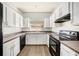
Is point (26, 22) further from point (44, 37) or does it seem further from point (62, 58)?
point (62, 58)

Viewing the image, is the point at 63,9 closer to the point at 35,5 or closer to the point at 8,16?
the point at 8,16

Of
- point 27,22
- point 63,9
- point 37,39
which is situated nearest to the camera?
point 63,9

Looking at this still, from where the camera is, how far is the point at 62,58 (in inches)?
26.5

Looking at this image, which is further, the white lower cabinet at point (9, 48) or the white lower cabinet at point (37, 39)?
the white lower cabinet at point (37, 39)

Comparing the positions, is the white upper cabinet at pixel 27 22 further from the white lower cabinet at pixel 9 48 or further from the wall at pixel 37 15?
the white lower cabinet at pixel 9 48

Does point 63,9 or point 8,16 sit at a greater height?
point 63,9

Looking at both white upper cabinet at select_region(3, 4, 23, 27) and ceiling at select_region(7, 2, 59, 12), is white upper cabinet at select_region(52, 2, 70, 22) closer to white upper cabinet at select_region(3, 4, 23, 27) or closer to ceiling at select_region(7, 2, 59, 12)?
ceiling at select_region(7, 2, 59, 12)

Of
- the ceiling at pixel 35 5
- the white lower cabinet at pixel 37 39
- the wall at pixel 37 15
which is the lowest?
the white lower cabinet at pixel 37 39

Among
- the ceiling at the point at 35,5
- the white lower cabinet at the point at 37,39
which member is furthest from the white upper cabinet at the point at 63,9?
the white lower cabinet at the point at 37,39

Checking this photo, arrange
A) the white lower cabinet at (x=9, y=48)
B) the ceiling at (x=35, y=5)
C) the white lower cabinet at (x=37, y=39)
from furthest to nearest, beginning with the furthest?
1. the white lower cabinet at (x=37, y=39)
2. the ceiling at (x=35, y=5)
3. the white lower cabinet at (x=9, y=48)

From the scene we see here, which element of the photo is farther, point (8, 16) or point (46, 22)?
point (46, 22)

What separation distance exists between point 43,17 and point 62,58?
6.49 m

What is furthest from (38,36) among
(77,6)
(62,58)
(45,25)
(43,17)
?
(62,58)

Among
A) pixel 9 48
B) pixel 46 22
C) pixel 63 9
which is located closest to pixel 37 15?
pixel 46 22
